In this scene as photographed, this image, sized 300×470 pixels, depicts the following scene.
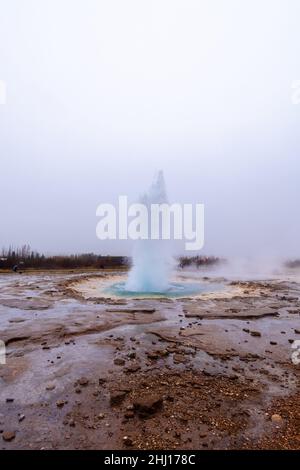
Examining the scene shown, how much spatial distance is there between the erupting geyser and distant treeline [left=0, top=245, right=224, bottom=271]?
70.8 ft

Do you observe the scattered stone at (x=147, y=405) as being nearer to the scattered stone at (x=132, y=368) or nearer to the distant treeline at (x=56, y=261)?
the scattered stone at (x=132, y=368)

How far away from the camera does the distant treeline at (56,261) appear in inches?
1619

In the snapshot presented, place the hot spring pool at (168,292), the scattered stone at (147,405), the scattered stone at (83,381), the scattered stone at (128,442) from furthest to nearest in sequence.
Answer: the hot spring pool at (168,292) → the scattered stone at (83,381) → the scattered stone at (147,405) → the scattered stone at (128,442)

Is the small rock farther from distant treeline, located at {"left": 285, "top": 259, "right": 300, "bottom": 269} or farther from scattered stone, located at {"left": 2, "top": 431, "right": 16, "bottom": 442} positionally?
distant treeline, located at {"left": 285, "top": 259, "right": 300, "bottom": 269}

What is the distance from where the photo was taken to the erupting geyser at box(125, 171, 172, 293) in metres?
18.8

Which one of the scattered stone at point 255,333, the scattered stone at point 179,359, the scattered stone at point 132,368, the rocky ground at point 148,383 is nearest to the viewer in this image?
the rocky ground at point 148,383

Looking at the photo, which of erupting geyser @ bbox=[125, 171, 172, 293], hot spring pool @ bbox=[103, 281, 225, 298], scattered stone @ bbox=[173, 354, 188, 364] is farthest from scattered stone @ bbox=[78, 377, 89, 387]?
erupting geyser @ bbox=[125, 171, 172, 293]

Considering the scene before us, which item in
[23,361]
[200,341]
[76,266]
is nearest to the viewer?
[23,361]

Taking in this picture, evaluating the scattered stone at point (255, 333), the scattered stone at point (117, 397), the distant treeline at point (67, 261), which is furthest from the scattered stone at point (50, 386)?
the distant treeline at point (67, 261)

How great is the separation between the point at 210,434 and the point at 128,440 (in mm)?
1034

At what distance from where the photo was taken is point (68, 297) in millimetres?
13797

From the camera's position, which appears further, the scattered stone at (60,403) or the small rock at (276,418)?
the scattered stone at (60,403)

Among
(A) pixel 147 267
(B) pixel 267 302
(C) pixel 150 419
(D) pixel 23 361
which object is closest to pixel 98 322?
(D) pixel 23 361
